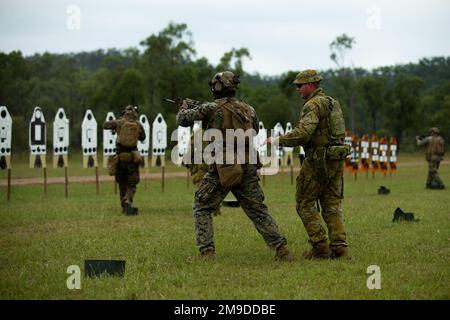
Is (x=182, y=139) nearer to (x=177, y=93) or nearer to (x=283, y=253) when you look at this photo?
(x=283, y=253)

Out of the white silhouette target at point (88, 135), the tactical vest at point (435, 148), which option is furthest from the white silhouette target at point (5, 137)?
the tactical vest at point (435, 148)

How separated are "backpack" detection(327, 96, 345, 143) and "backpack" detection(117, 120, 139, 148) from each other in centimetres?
663

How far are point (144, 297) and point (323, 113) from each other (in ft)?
11.5

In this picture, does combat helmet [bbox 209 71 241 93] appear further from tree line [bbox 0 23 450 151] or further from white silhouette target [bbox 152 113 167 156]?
tree line [bbox 0 23 450 151]

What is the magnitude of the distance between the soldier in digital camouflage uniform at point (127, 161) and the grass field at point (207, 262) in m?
0.47

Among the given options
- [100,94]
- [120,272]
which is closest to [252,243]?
[120,272]

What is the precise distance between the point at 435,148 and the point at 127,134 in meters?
12.8

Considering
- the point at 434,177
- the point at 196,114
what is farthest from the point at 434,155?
the point at 196,114

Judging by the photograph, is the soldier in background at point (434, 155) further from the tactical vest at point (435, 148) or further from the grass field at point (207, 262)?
the grass field at point (207, 262)

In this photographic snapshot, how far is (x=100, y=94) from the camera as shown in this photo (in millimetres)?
57125

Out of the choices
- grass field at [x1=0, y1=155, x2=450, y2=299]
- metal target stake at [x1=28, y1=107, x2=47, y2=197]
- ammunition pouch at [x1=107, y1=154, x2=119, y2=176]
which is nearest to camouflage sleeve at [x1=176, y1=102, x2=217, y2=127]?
grass field at [x1=0, y1=155, x2=450, y2=299]

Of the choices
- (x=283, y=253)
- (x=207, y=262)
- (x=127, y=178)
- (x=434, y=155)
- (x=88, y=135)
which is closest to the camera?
(x=207, y=262)

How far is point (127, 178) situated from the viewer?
47.2 feet

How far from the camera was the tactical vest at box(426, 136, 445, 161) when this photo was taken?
2238 centimetres
